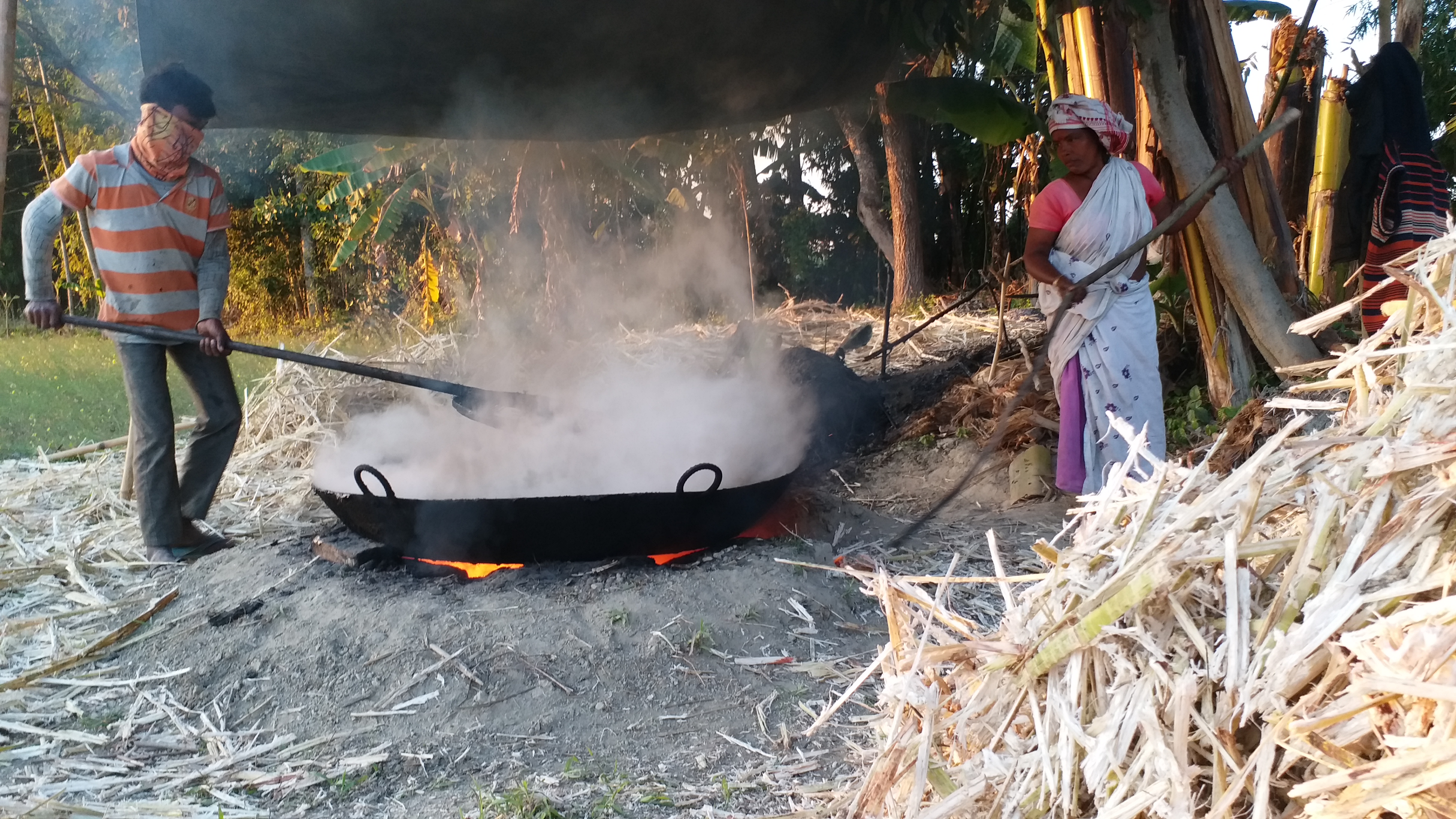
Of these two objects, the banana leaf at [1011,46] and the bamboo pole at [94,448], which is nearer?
the bamboo pole at [94,448]

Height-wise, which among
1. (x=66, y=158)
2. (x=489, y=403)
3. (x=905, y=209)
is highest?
(x=66, y=158)

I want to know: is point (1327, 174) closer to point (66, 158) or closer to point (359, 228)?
point (359, 228)

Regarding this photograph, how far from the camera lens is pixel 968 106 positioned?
458 cm

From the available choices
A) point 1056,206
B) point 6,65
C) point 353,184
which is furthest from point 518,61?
point 353,184

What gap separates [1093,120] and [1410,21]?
5227 mm

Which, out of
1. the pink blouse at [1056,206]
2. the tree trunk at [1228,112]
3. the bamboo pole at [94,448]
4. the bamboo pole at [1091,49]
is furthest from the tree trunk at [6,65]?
the tree trunk at [1228,112]

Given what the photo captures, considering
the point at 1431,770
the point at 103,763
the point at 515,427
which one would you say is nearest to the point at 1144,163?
the point at 515,427

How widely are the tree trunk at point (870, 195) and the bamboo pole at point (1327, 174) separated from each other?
5.59 metres

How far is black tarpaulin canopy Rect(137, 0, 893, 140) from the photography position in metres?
3.63

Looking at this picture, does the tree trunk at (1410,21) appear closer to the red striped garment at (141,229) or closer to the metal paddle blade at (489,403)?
the metal paddle blade at (489,403)

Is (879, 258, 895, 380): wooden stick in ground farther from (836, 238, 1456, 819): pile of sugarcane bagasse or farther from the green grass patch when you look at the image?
(836, 238, 1456, 819): pile of sugarcane bagasse

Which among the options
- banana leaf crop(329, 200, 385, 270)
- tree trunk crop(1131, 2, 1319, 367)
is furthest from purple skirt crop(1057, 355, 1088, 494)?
banana leaf crop(329, 200, 385, 270)

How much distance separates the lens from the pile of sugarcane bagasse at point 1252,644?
98 centimetres

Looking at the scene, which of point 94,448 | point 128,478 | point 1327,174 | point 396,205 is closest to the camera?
point 128,478
